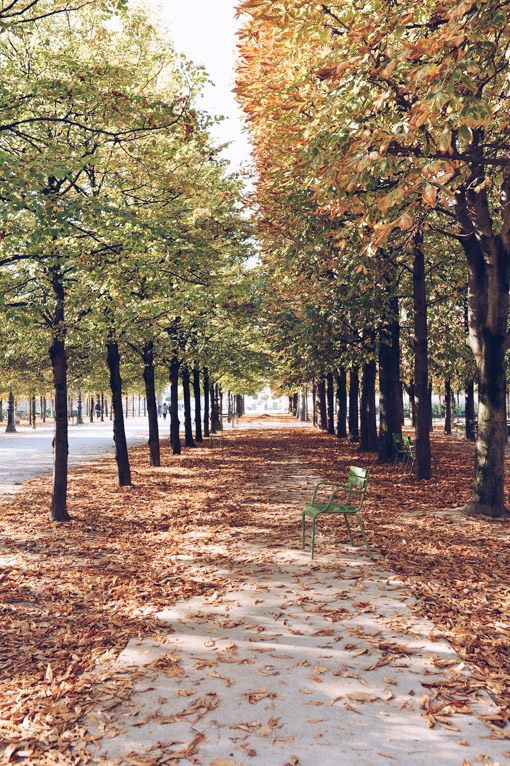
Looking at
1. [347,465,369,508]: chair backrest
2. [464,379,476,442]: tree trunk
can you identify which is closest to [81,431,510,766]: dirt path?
[347,465,369,508]: chair backrest

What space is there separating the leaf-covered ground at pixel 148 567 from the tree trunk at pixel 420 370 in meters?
0.65

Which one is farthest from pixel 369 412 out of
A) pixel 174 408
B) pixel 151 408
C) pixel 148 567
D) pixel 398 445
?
pixel 148 567

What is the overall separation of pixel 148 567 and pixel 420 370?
8417 millimetres

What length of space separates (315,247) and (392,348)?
192 inches

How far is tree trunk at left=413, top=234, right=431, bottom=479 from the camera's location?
13.2m

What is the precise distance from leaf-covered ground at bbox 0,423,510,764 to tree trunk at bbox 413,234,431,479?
2.13ft

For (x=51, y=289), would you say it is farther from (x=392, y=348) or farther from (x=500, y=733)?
(x=392, y=348)

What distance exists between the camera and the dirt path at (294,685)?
3.30 m

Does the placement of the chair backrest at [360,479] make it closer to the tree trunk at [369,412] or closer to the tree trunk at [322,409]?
the tree trunk at [369,412]

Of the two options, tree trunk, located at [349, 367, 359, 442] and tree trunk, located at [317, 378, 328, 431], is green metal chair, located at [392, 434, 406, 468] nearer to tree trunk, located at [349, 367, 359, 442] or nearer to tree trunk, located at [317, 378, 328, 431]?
tree trunk, located at [349, 367, 359, 442]

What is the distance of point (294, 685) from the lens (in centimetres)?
402

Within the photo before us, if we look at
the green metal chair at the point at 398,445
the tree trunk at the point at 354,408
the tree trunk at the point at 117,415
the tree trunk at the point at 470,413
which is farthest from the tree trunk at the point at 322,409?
the tree trunk at the point at 117,415

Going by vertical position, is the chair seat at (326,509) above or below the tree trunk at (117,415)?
below

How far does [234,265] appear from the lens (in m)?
19.1
